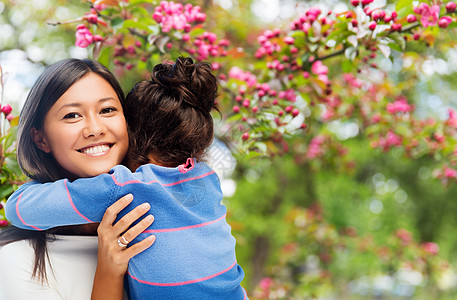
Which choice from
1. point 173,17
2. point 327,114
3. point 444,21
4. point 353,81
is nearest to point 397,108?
point 353,81

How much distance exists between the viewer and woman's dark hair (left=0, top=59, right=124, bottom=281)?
1.13 metres

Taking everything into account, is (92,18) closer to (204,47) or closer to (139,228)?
(204,47)

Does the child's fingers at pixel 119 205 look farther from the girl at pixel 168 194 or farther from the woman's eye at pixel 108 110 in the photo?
the woman's eye at pixel 108 110

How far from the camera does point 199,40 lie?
5.67 ft

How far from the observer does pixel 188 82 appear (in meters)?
1.22

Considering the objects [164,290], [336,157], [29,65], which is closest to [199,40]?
[164,290]

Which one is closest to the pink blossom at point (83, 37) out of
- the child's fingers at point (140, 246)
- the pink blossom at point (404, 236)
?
the child's fingers at point (140, 246)

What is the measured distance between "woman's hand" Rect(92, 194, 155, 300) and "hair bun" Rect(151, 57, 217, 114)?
1.09 ft

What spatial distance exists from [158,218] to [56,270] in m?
0.30

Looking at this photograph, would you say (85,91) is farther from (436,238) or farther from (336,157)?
(436,238)

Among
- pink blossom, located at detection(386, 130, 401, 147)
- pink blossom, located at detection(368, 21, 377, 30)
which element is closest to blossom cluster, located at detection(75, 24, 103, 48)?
pink blossom, located at detection(368, 21, 377, 30)

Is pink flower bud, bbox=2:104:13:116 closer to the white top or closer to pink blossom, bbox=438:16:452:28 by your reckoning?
the white top

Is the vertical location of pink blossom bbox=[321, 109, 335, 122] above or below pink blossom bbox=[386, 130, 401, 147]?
below

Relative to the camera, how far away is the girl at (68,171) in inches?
41.3
